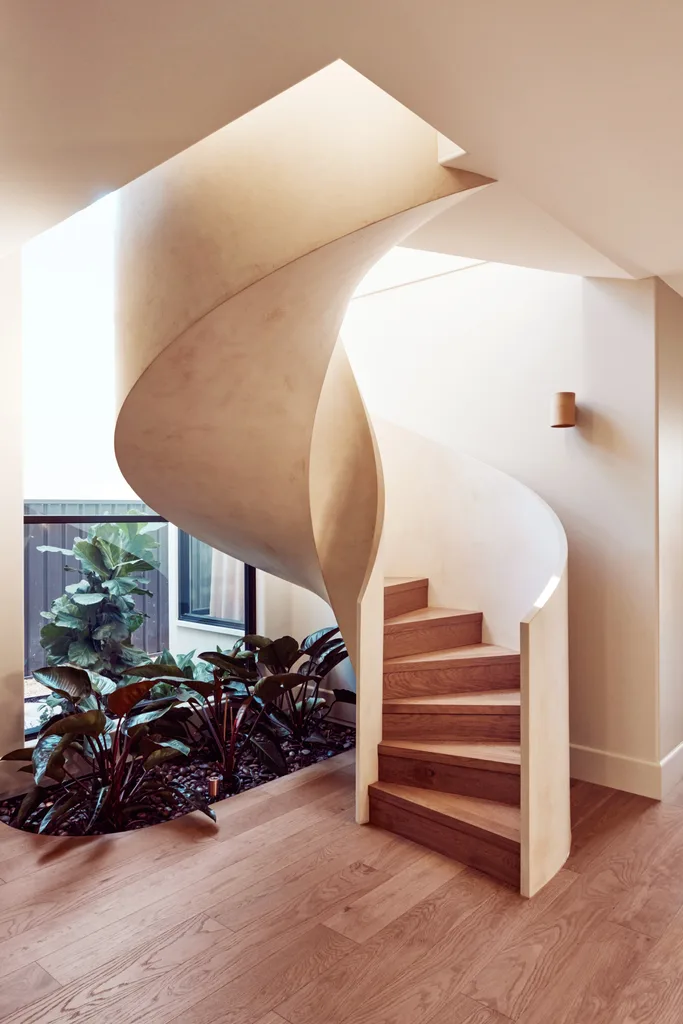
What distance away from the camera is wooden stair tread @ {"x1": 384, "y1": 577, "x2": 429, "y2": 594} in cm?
409

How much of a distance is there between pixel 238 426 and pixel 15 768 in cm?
200

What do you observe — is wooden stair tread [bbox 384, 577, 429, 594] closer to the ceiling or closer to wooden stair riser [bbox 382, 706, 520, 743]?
wooden stair riser [bbox 382, 706, 520, 743]

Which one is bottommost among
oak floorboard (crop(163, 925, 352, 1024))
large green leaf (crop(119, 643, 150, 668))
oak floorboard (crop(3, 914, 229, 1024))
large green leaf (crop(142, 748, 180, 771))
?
oak floorboard (crop(163, 925, 352, 1024))

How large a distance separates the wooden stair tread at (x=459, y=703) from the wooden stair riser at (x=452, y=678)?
0.10 feet

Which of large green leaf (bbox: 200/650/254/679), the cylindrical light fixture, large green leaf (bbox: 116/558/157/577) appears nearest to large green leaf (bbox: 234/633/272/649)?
large green leaf (bbox: 200/650/254/679)

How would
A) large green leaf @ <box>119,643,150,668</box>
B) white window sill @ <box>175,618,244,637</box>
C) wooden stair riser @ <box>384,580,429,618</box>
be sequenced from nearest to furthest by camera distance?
1. wooden stair riser @ <box>384,580,429,618</box>
2. large green leaf @ <box>119,643,150,668</box>
3. white window sill @ <box>175,618,244,637</box>

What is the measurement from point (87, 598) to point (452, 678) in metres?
2.14

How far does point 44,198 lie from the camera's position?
2.42 metres

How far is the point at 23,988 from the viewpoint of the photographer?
2078mm

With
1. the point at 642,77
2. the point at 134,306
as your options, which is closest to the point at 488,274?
the point at 134,306

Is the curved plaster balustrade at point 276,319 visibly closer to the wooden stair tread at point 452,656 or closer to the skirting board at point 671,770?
the wooden stair tread at point 452,656

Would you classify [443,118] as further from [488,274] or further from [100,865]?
[100,865]

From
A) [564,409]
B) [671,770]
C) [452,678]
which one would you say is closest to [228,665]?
[452,678]

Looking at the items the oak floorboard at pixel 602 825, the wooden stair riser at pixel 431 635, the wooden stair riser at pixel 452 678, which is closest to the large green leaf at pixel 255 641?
the wooden stair riser at pixel 431 635
